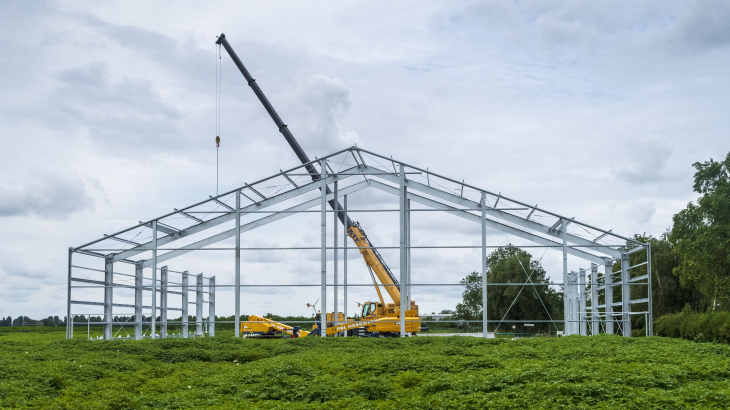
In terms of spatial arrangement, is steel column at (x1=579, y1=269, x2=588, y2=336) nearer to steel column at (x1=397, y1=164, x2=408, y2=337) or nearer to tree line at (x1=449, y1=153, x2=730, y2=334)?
tree line at (x1=449, y1=153, x2=730, y2=334)

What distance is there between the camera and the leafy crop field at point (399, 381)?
12.8 meters

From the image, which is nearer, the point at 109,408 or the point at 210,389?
the point at 109,408

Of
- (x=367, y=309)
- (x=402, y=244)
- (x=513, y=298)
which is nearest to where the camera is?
(x=402, y=244)

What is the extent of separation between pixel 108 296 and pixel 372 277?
13.3m

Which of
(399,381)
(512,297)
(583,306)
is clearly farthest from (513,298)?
(399,381)

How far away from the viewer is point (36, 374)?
1742cm

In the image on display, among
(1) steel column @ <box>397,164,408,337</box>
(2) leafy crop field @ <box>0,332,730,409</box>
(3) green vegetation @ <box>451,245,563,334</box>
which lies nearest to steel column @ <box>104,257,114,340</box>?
(2) leafy crop field @ <box>0,332,730,409</box>

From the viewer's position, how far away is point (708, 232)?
39.3 m

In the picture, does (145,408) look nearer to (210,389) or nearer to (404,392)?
(210,389)

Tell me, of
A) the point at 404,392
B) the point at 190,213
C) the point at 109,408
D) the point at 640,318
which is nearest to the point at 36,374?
the point at 109,408

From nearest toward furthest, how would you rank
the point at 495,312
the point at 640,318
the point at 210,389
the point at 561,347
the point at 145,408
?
1. the point at 145,408
2. the point at 210,389
3. the point at 561,347
4. the point at 640,318
5. the point at 495,312

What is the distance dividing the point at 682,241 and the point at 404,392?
111 feet

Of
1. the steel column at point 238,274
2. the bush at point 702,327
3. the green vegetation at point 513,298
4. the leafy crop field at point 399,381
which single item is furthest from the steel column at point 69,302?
the green vegetation at point 513,298

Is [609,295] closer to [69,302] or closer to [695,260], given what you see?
[695,260]
